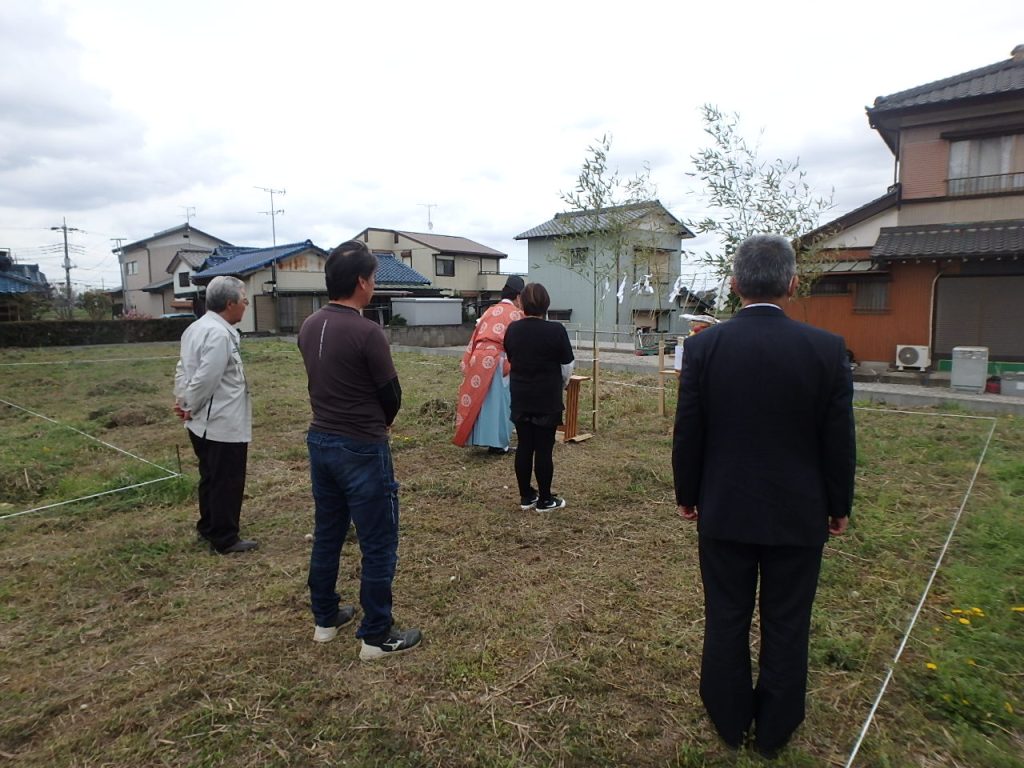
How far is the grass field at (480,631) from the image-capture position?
81.7 inches

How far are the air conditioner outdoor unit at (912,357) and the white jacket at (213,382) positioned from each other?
1275cm

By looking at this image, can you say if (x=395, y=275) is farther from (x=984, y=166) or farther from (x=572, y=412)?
(x=572, y=412)

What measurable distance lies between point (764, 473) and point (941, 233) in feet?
42.7

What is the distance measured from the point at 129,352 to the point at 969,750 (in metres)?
20.9

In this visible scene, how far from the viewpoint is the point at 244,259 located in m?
27.3

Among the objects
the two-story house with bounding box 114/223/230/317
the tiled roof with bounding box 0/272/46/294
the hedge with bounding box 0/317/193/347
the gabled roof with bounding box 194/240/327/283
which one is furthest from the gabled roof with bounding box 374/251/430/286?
the two-story house with bounding box 114/223/230/317

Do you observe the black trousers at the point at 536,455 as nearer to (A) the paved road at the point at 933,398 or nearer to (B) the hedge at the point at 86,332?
(A) the paved road at the point at 933,398

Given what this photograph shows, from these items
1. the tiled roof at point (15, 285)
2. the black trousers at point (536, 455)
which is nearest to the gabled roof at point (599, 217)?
the black trousers at point (536, 455)

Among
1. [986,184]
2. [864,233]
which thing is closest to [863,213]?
[864,233]

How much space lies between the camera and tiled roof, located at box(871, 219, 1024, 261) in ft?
35.2

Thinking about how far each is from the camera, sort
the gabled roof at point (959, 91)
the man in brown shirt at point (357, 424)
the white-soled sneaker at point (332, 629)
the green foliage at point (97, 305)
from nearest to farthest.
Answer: the man in brown shirt at point (357, 424), the white-soled sneaker at point (332, 629), the gabled roof at point (959, 91), the green foliage at point (97, 305)

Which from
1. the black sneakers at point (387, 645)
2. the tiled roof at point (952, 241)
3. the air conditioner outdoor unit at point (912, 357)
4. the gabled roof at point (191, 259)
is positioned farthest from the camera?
the gabled roof at point (191, 259)

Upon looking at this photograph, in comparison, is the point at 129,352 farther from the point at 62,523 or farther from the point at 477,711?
the point at 477,711

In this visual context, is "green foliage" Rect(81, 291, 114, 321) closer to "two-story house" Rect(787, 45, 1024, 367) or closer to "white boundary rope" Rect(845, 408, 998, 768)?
"two-story house" Rect(787, 45, 1024, 367)
